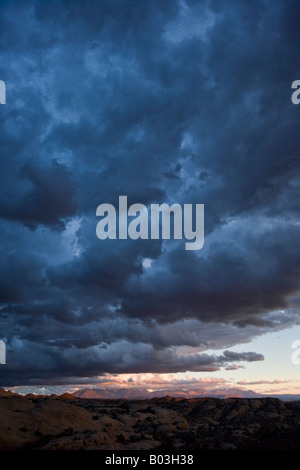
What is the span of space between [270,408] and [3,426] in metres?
99.0

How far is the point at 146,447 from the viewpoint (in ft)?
149

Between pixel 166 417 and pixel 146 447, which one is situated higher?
pixel 146 447

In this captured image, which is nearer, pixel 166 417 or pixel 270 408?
pixel 166 417

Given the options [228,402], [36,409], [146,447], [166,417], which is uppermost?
[36,409]
